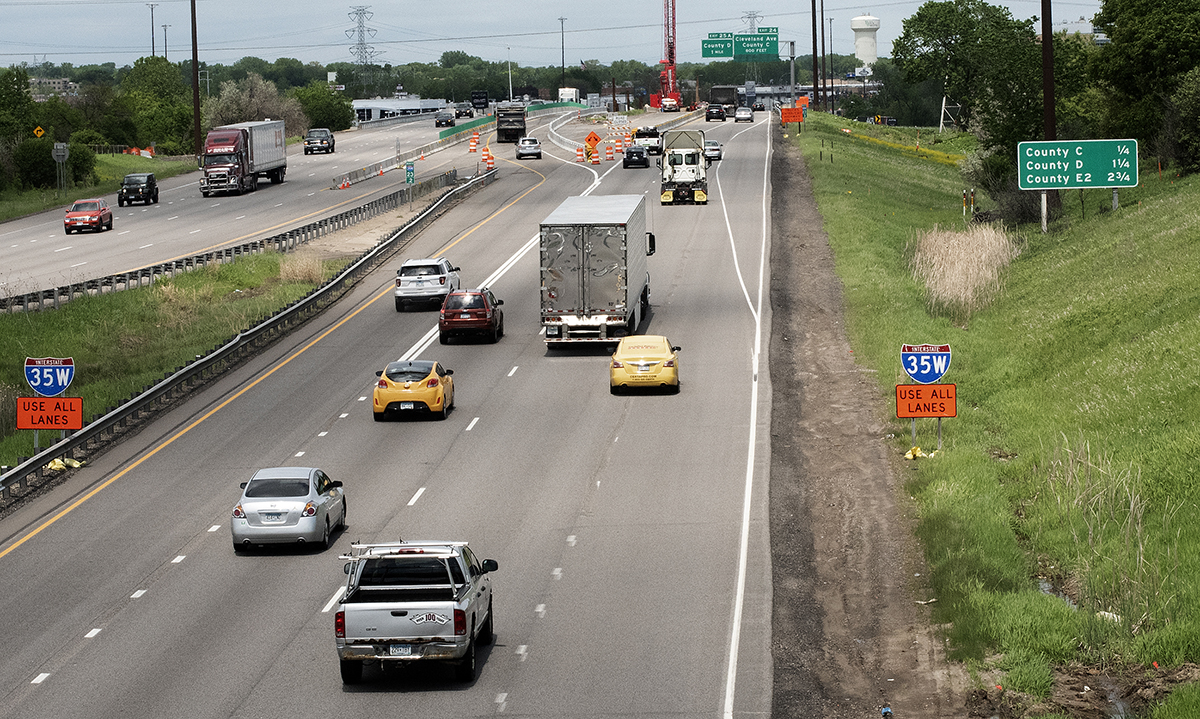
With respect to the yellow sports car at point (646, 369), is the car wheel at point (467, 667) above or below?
below

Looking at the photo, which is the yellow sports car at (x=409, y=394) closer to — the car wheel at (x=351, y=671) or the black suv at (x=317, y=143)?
the car wheel at (x=351, y=671)

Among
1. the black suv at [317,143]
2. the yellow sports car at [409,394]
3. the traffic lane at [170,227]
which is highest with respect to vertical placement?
the black suv at [317,143]

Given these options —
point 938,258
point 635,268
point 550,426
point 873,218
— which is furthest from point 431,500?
point 873,218

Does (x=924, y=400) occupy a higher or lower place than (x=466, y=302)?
lower

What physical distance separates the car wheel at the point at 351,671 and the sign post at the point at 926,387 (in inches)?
533

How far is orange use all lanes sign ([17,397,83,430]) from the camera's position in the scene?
29984 millimetres

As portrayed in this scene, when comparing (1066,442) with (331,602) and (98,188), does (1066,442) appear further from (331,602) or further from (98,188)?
(98,188)

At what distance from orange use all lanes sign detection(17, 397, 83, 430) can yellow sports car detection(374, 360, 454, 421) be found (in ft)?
23.2

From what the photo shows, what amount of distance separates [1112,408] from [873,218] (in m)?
37.3

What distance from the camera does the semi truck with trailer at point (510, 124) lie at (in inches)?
4685

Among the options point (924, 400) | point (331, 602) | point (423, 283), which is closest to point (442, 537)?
point (331, 602)

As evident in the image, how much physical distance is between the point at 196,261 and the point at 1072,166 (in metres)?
34.0

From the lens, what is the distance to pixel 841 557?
24.0 meters

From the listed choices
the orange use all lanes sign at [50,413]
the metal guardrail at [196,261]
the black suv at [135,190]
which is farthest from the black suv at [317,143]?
the orange use all lanes sign at [50,413]
